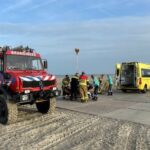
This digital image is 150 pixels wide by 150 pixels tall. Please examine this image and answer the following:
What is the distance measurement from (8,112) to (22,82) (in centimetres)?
123

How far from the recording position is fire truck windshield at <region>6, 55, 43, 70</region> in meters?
14.3

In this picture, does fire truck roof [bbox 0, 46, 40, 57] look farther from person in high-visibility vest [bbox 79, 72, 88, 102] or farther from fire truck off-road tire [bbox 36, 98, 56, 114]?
person in high-visibility vest [bbox 79, 72, 88, 102]

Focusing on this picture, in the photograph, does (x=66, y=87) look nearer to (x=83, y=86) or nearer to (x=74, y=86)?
(x=74, y=86)

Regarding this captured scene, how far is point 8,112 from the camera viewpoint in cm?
1305

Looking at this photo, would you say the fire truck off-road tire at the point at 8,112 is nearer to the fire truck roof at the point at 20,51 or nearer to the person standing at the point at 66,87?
the fire truck roof at the point at 20,51

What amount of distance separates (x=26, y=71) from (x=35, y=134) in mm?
4028

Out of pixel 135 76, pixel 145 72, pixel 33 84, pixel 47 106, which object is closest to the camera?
pixel 33 84

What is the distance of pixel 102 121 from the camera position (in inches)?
529

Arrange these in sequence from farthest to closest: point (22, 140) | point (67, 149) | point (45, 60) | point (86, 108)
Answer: point (86, 108), point (45, 60), point (22, 140), point (67, 149)

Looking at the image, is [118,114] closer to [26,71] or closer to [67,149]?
[26,71]

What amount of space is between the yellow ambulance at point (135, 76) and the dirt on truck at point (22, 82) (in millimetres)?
14899

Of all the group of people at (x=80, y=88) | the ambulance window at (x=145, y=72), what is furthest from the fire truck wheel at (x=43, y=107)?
the ambulance window at (x=145, y=72)

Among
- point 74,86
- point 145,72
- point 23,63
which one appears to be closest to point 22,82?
point 23,63

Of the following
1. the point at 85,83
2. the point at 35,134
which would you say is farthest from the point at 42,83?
the point at 85,83
